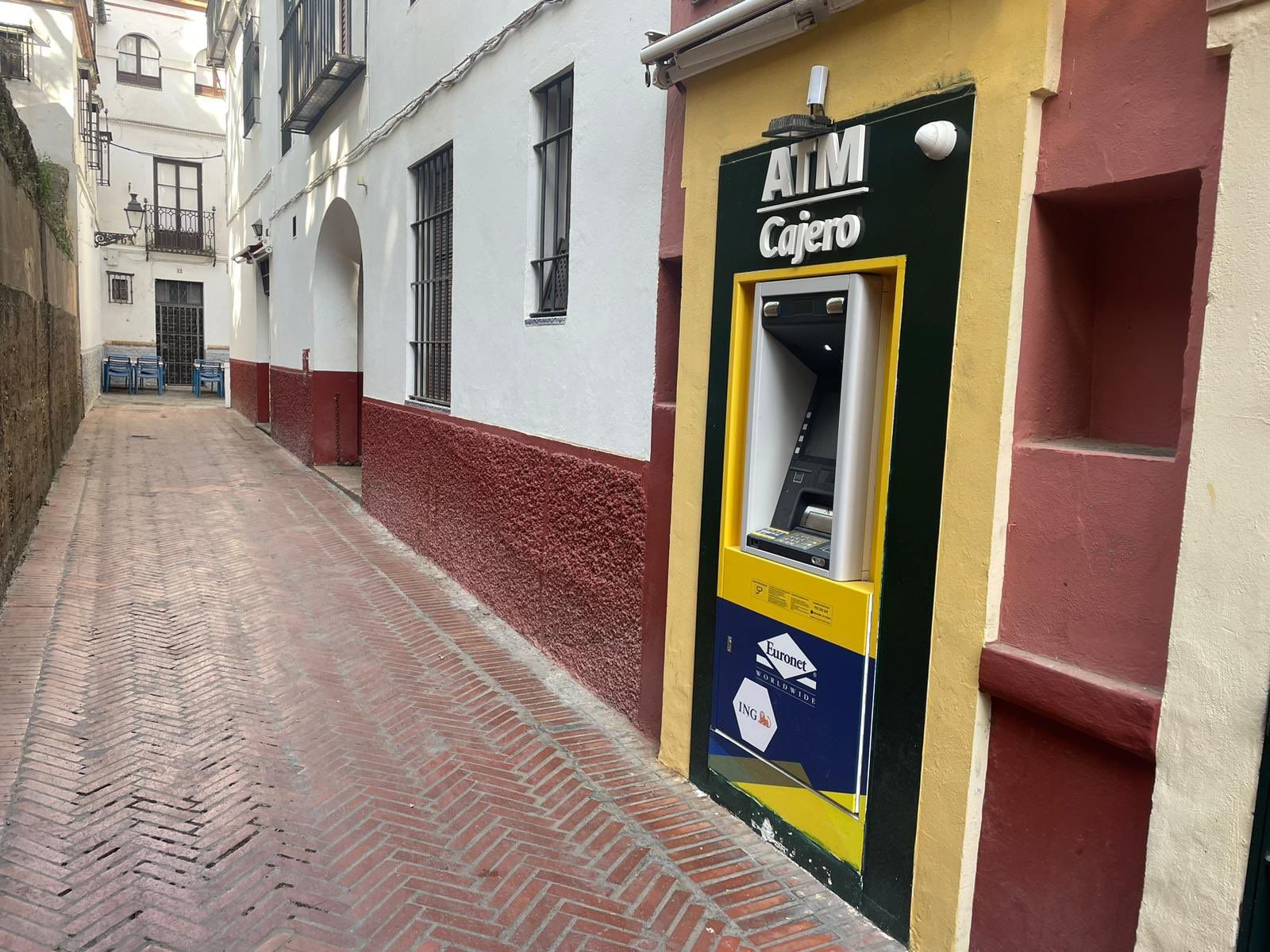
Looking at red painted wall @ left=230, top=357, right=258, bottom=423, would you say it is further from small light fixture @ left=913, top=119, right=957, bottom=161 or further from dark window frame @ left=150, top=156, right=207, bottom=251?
small light fixture @ left=913, top=119, right=957, bottom=161

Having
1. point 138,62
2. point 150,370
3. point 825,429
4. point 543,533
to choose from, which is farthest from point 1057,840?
point 138,62

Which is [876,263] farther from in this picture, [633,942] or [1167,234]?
[633,942]

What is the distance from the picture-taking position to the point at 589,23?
5395mm

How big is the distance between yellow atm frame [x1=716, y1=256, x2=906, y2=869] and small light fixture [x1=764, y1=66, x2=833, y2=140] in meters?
0.48

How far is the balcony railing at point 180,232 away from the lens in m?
28.5

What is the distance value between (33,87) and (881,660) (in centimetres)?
2111

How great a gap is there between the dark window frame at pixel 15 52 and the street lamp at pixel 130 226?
315 inches

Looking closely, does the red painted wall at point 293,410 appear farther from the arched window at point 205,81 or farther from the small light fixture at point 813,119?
the arched window at point 205,81

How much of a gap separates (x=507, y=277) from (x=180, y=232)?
1043 inches

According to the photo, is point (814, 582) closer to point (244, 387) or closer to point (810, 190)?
point (810, 190)

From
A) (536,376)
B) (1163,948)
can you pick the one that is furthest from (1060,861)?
(536,376)

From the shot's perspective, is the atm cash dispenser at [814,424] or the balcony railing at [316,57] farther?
the balcony railing at [316,57]

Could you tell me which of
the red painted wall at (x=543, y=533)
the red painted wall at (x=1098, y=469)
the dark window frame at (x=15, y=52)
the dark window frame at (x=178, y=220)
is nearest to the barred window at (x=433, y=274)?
the red painted wall at (x=543, y=533)

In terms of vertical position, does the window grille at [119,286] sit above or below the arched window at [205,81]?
below
